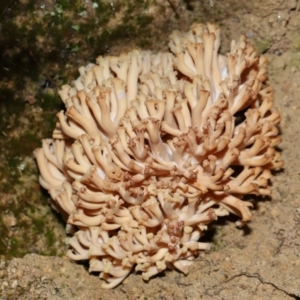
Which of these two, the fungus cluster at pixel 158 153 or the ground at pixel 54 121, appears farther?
the ground at pixel 54 121

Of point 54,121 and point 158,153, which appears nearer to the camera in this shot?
point 158,153

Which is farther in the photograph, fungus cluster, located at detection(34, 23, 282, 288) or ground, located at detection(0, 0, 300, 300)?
ground, located at detection(0, 0, 300, 300)

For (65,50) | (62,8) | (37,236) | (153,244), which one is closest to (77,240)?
(37,236)

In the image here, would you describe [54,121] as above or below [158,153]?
above
